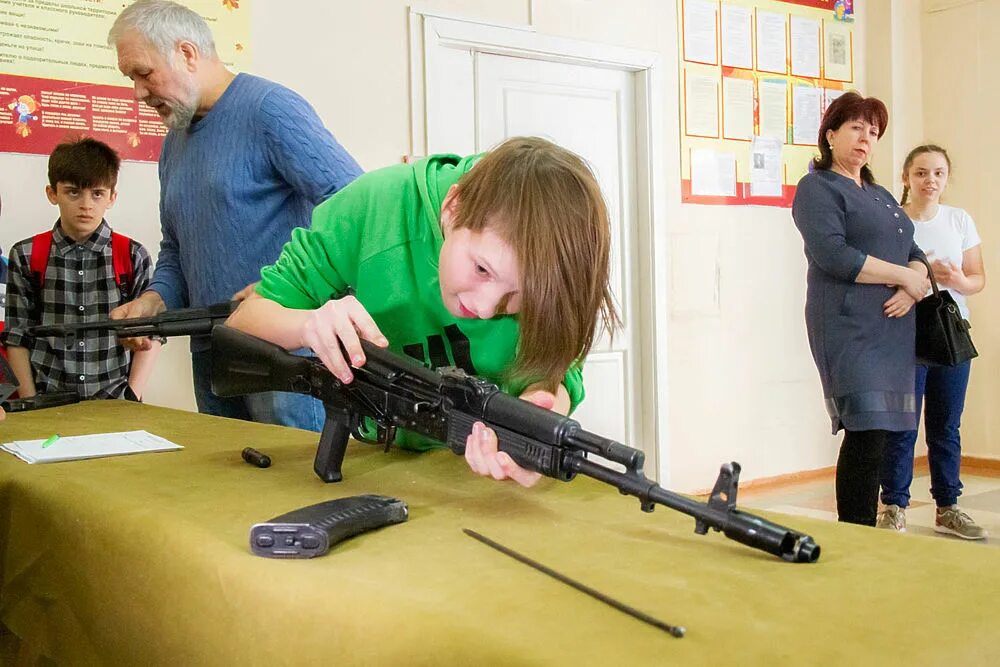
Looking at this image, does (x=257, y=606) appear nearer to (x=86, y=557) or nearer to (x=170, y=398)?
(x=86, y=557)

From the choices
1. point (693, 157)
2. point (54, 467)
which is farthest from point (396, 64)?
point (54, 467)

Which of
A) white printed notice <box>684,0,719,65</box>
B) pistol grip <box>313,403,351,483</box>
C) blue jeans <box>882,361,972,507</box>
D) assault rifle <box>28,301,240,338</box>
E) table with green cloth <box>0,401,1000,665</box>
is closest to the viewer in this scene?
table with green cloth <box>0,401,1000,665</box>

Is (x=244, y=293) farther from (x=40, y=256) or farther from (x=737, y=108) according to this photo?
(x=737, y=108)

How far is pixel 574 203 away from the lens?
0.95m

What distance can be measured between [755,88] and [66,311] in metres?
3.29

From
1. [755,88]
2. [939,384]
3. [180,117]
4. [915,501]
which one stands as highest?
[755,88]

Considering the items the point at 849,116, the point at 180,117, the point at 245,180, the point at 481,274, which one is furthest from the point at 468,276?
the point at 849,116

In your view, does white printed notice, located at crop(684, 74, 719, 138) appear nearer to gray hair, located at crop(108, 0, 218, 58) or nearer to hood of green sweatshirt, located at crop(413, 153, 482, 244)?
gray hair, located at crop(108, 0, 218, 58)

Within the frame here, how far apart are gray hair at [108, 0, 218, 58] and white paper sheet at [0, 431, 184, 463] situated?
2.89 feet

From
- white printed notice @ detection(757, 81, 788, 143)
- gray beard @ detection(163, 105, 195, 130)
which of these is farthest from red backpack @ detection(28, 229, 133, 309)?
white printed notice @ detection(757, 81, 788, 143)

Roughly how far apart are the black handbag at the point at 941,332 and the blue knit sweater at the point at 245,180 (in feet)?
6.23

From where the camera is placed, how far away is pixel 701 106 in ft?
13.6

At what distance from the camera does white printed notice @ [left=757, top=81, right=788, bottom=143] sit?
4344mm

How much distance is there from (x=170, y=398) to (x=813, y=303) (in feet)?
6.47
